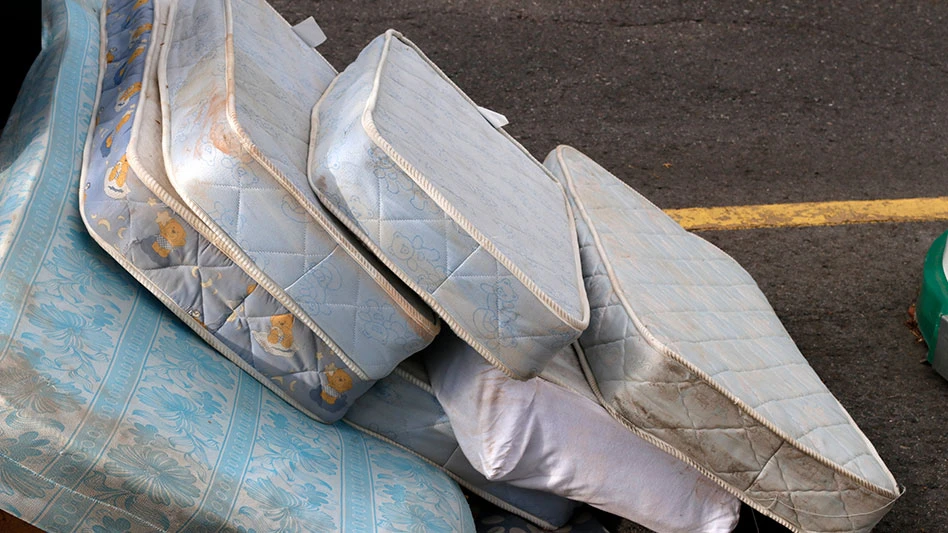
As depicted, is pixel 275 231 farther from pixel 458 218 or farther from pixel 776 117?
pixel 776 117

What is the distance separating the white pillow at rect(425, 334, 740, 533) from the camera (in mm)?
1709

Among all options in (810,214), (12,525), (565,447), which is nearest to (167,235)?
(12,525)

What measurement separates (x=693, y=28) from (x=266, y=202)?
305 centimetres

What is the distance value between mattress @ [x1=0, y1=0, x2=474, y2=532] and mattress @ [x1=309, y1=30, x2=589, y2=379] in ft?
1.12

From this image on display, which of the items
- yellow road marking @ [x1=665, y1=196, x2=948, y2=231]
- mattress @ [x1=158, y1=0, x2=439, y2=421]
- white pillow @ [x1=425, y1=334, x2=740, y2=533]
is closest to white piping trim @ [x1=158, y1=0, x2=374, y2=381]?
mattress @ [x1=158, y1=0, x2=439, y2=421]

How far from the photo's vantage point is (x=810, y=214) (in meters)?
3.16

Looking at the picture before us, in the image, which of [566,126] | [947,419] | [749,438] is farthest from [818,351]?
[566,126]

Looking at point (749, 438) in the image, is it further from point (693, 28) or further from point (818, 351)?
point (693, 28)

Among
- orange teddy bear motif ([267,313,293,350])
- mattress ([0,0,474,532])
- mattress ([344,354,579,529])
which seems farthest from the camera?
mattress ([344,354,579,529])

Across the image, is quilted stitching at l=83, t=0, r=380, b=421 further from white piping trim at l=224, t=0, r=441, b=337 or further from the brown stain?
the brown stain

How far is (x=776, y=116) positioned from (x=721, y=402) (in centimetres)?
220

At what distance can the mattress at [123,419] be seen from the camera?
4.33 feet

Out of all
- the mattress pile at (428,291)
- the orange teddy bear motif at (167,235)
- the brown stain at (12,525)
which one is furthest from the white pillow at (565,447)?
the brown stain at (12,525)

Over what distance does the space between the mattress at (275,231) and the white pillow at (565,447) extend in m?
0.16
